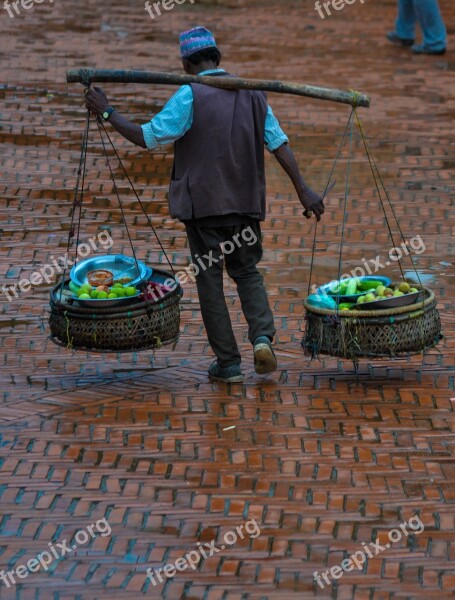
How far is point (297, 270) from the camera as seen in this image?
357 inches

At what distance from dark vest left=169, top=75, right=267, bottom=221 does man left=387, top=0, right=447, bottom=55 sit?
404 inches

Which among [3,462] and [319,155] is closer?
[3,462]

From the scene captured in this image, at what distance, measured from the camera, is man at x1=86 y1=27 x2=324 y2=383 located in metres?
6.57

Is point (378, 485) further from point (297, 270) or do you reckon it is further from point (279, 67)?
point (279, 67)

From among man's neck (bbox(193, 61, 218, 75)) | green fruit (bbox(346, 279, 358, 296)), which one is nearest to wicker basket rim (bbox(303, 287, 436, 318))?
green fruit (bbox(346, 279, 358, 296))

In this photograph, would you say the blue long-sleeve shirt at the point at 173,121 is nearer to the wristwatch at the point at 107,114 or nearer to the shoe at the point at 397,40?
the wristwatch at the point at 107,114

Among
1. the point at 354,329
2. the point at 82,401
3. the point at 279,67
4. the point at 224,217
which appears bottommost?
the point at 279,67

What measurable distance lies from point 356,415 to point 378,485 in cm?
84

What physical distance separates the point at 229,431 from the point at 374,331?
3.20 feet

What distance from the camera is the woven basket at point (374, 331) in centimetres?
666

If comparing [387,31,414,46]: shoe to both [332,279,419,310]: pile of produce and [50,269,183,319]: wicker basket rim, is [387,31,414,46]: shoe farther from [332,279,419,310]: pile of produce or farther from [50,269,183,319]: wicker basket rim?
[50,269,183,319]: wicker basket rim

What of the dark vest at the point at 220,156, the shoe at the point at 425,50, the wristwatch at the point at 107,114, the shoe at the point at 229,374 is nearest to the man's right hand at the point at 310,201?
the dark vest at the point at 220,156

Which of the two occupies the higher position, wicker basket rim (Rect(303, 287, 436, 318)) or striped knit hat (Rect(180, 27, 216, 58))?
striped knit hat (Rect(180, 27, 216, 58))

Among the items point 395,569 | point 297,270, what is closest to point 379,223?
point 297,270
